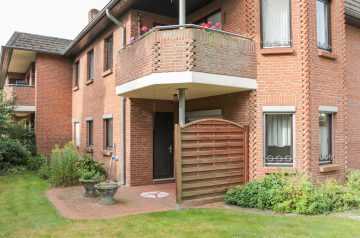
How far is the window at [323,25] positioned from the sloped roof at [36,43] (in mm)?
13609

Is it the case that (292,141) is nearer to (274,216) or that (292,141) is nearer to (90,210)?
(274,216)

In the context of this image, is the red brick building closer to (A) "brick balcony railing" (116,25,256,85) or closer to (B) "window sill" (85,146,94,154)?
(A) "brick balcony railing" (116,25,256,85)

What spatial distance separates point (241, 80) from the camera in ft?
29.2

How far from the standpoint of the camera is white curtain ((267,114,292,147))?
29.7 ft

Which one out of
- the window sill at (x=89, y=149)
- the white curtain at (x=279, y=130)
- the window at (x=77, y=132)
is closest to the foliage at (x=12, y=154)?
the window at (x=77, y=132)

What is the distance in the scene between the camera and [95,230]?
6.27 metres

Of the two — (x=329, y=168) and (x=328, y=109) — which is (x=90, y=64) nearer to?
(x=328, y=109)

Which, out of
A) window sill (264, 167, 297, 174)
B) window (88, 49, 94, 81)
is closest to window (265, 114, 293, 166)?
window sill (264, 167, 297, 174)

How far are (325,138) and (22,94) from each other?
52.3 feet

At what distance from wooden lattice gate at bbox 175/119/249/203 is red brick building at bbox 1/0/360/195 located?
279mm

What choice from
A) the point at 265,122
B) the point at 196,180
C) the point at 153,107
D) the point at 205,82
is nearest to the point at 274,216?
the point at 196,180

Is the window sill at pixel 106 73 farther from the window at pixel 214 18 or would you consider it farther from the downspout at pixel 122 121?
the window at pixel 214 18

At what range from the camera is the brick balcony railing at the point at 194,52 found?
8.00 meters

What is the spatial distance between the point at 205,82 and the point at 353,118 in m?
6.55
